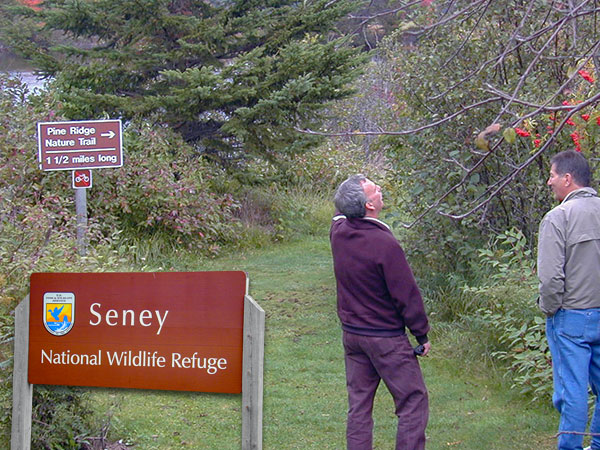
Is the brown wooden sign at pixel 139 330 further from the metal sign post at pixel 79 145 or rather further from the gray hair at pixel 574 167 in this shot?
the metal sign post at pixel 79 145

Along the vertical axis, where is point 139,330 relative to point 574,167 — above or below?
below

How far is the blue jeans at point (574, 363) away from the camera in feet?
15.0

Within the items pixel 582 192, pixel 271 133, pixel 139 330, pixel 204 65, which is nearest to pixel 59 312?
pixel 139 330

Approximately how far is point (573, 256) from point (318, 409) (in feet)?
8.62

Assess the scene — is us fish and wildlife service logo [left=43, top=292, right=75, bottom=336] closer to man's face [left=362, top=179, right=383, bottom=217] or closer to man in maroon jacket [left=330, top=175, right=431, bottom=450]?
man in maroon jacket [left=330, top=175, right=431, bottom=450]

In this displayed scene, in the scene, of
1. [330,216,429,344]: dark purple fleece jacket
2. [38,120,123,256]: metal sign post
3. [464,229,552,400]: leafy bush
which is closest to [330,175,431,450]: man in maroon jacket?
[330,216,429,344]: dark purple fleece jacket

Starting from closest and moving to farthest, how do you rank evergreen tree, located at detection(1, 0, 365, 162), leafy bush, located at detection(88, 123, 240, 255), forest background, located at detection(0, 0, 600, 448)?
forest background, located at detection(0, 0, 600, 448) < leafy bush, located at detection(88, 123, 240, 255) < evergreen tree, located at detection(1, 0, 365, 162)

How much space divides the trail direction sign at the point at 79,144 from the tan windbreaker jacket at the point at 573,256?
5462 mm

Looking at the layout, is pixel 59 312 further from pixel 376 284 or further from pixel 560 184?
pixel 560 184

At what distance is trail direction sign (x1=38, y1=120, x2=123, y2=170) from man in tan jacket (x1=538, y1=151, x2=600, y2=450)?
17.8ft

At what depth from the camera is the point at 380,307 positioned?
451 centimetres

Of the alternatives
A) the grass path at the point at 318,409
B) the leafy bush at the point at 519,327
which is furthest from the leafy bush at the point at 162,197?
the leafy bush at the point at 519,327

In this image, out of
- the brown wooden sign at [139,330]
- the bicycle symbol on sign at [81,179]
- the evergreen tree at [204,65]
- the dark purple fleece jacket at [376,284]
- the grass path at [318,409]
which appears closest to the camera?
the brown wooden sign at [139,330]

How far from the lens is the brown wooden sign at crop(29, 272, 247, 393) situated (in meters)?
3.95
